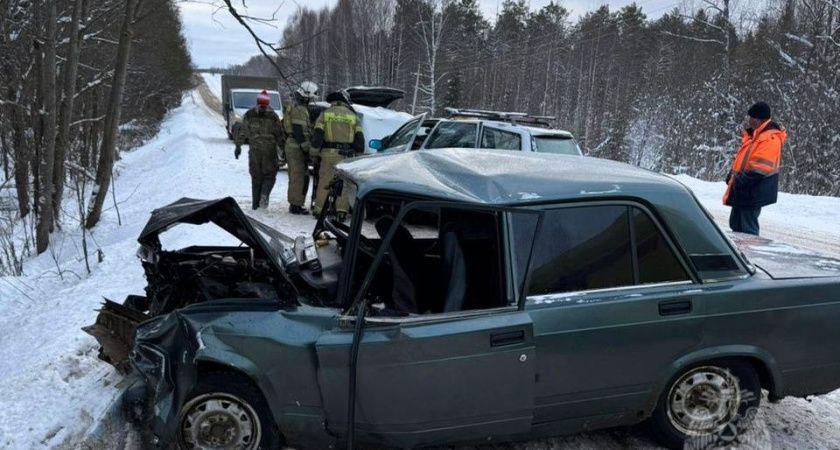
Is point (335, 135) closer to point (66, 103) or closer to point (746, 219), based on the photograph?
point (66, 103)

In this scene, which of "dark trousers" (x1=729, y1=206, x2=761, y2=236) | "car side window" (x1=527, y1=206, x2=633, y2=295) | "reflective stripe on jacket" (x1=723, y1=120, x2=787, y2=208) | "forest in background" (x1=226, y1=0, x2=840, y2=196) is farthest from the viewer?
"forest in background" (x1=226, y1=0, x2=840, y2=196)

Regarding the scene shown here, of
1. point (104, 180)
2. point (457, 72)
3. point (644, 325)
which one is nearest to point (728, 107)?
point (457, 72)

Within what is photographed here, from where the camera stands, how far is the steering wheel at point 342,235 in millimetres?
3590

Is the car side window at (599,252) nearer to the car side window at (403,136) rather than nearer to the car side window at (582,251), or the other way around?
the car side window at (582,251)

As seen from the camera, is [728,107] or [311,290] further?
[728,107]

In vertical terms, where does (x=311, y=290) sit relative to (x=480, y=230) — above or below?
below

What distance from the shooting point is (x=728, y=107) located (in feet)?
102

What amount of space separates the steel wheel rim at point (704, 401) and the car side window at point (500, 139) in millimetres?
4857

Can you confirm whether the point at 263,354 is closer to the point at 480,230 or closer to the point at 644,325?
the point at 480,230

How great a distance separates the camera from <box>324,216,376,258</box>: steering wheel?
3.59m

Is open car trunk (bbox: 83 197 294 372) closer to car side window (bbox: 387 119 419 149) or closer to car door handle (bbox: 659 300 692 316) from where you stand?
car door handle (bbox: 659 300 692 316)

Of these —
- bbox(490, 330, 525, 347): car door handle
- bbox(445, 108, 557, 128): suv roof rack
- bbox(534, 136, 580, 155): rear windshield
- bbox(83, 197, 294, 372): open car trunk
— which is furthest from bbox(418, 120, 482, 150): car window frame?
bbox(490, 330, 525, 347): car door handle

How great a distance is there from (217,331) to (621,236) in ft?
6.98

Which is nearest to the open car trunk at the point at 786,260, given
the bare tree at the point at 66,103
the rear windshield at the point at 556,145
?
the rear windshield at the point at 556,145
